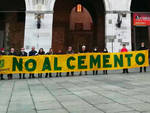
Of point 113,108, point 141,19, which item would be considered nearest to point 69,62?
point 113,108

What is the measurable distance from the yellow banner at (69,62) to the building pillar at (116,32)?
379cm

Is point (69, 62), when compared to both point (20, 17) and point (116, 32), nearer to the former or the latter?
point (116, 32)

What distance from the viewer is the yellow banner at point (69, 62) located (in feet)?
35.1

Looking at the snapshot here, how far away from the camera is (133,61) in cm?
1191

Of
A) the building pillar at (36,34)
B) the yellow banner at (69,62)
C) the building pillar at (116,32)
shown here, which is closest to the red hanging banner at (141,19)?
the building pillar at (116,32)

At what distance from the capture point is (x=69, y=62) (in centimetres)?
1130

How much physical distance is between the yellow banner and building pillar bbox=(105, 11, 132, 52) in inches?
149

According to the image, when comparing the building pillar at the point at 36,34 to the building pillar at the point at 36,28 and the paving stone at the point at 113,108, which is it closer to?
the building pillar at the point at 36,28

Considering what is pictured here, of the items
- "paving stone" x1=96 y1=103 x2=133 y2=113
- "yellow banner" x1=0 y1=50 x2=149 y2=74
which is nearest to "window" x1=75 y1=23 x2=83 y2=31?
"yellow banner" x1=0 y1=50 x2=149 y2=74

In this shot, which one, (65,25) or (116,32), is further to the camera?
(65,25)

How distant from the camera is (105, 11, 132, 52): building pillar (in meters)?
15.7

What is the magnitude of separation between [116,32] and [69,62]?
22.7ft

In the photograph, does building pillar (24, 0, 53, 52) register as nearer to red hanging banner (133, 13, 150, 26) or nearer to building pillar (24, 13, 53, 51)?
building pillar (24, 13, 53, 51)

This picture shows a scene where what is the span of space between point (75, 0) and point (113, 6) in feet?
33.9
